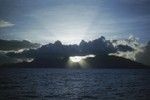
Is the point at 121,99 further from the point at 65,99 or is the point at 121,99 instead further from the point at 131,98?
the point at 65,99

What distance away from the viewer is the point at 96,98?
72312 millimetres

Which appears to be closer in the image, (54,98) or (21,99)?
(21,99)

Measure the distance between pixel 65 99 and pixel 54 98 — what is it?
3.05 metres

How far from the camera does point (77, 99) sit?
7075 cm

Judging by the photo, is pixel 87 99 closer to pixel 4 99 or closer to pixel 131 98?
pixel 131 98

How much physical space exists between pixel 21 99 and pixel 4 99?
3825 mm

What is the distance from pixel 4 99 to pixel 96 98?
853 inches

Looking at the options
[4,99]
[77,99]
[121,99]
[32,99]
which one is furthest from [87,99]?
[4,99]

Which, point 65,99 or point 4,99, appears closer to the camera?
point 4,99

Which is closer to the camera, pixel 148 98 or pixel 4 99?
pixel 4 99

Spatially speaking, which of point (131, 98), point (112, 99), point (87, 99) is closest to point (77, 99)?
point (87, 99)

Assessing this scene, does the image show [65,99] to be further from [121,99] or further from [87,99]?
[121,99]

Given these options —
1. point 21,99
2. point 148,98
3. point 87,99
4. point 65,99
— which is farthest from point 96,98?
point 21,99

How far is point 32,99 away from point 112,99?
60.2ft
